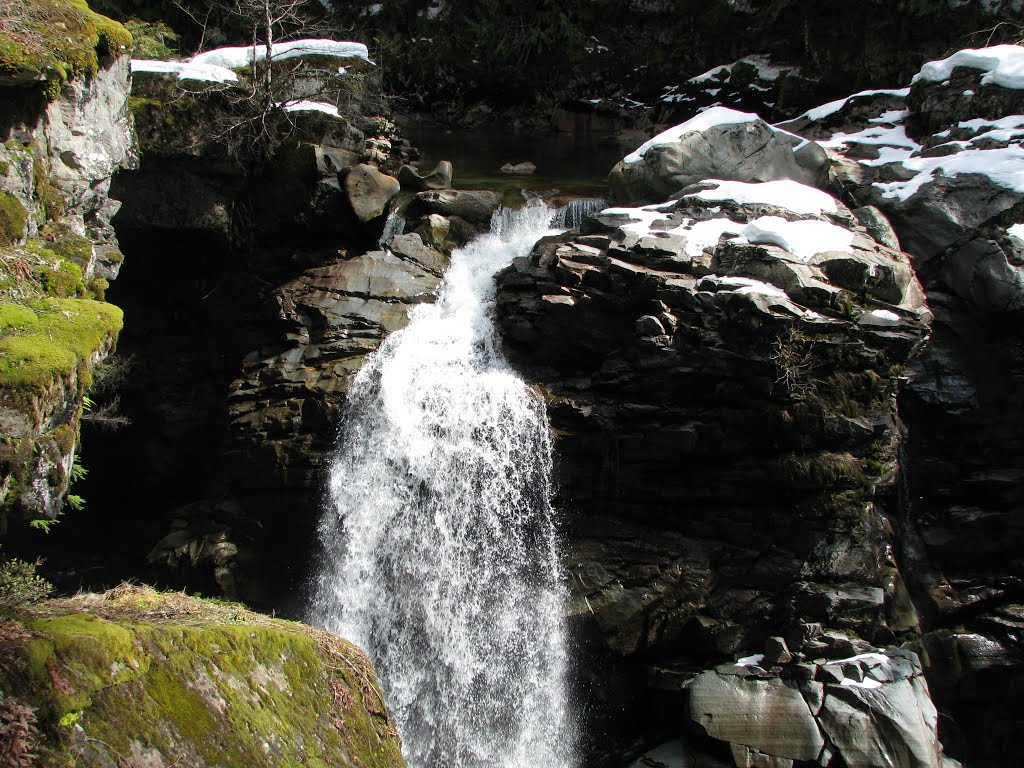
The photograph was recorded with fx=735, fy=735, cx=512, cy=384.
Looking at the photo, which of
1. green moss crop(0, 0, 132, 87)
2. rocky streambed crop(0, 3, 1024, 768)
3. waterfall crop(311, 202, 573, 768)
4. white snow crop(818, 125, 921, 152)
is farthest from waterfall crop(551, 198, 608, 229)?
green moss crop(0, 0, 132, 87)

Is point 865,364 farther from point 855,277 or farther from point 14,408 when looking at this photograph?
point 14,408

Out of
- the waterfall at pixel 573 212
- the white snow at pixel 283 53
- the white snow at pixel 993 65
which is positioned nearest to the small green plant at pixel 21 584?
the waterfall at pixel 573 212

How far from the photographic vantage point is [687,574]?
9.66 m

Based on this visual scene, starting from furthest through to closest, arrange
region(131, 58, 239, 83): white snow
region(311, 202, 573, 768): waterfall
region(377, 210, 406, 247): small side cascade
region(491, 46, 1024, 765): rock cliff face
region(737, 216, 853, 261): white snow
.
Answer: region(377, 210, 406, 247): small side cascade → region(131, 58, 239, 83): white snow → region(737, 216, 853, 261): white snow → region(491, 46, 1024, 765): rock cliff face → region(311, 202, 573, 768): waterfall

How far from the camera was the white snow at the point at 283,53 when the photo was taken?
14039 millimetres

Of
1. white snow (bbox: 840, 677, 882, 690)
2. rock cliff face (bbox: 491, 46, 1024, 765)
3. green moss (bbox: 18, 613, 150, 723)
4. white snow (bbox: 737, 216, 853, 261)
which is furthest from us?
white snow (bbox: 737, 216, 853, 261)

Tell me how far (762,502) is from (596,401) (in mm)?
Answer: 2611

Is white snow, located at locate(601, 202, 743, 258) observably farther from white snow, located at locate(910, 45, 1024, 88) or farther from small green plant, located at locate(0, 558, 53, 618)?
small green plant, located at locate(0, 558, 53, 618)

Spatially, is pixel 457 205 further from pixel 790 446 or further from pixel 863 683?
pixel 863 683

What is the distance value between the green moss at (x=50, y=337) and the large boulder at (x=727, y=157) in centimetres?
943

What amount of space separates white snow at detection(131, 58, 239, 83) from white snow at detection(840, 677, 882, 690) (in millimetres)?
13355

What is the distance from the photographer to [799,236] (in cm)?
1060

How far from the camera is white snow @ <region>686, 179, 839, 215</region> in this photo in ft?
37.2

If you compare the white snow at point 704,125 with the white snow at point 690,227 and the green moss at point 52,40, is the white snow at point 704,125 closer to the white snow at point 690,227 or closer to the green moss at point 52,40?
the white snow at point 690,227
